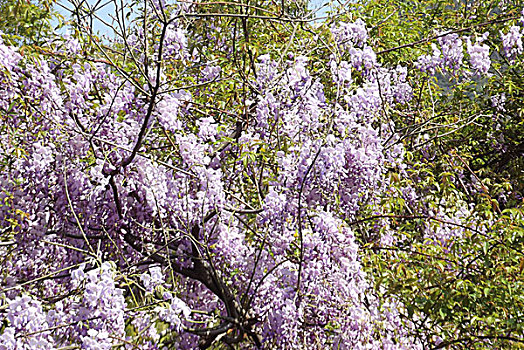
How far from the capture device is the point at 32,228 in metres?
2.98

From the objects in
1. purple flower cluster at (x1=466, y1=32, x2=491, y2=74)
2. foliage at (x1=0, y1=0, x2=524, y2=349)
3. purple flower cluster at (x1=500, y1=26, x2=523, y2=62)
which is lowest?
foliage at (x1=0, y1=0, x2=524, y2=349)

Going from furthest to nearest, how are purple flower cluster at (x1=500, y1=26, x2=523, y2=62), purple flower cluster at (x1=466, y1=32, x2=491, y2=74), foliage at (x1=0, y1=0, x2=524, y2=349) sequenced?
purple flower cluster at (x1=500, y1=26, x2=523, y2=62) → purple flower cluster at (x1=466, y1=32, x2=491, y2=74) → foliage at (x1=0, y1=0, x2=524, y2=349)

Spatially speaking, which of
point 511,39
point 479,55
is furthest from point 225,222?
point 511,39

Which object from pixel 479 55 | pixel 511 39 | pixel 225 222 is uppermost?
pixel 511 39

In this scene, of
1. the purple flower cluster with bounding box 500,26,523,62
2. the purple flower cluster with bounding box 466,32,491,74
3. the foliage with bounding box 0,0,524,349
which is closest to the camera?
the foliage with bounding box 0,0,524,349

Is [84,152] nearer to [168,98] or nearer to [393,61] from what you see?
[168,98]

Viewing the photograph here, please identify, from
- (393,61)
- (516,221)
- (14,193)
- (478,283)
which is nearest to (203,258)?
(14,193)

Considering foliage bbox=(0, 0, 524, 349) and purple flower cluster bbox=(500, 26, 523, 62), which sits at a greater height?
purple flower cluster bbox=(500, 26, 523, 62)

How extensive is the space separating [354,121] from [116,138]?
123 cm

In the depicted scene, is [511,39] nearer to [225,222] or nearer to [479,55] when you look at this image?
[479,55]

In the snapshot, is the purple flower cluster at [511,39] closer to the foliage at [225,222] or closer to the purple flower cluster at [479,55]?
the purple flower cluster at [479,55]

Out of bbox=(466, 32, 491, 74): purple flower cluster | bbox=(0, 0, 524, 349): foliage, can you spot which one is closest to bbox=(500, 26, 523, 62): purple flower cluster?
bbox=(466, 32, 491, 74): purple flower cluster

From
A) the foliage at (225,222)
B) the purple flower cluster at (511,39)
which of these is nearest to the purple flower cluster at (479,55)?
the purple flower cluster at (511,39)

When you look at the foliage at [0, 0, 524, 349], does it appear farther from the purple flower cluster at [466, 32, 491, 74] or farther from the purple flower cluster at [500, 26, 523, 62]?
the purple flower cluster at [500, 26, 523, 62]
